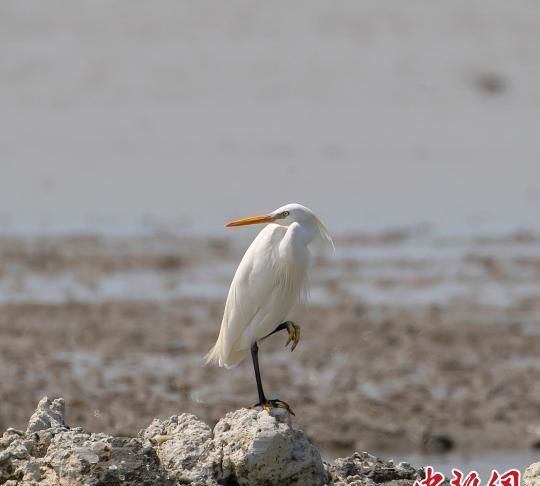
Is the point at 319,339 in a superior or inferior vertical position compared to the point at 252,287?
inferior

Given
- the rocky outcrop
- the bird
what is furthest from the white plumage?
the rocky outcrop

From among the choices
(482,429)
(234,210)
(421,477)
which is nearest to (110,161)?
(234,210)

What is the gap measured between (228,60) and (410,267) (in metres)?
14.2

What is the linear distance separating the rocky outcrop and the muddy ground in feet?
11.3

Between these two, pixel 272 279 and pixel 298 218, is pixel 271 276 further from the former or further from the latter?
pixel 298 218

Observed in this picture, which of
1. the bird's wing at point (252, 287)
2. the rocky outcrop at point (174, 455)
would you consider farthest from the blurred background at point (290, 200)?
the rocky outcrop at point (174, 455)

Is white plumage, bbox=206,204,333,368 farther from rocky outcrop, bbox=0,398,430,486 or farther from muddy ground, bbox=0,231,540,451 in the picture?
muddy ground, bbox=0,231,540,451

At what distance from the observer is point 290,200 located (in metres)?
21.1

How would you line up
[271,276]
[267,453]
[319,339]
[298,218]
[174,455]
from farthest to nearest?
[319,339] < [271,276] < [298,218] < [174,455] < [267,453]

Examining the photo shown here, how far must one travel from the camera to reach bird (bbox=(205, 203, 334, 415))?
24.4 ft

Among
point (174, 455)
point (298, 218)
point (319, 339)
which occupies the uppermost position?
point (298, 218)

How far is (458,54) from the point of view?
104 ft

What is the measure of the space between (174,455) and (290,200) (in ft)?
46.2

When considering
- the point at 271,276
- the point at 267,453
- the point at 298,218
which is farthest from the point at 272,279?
the point at 267,453
